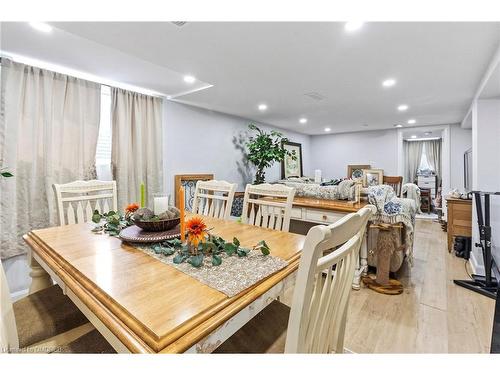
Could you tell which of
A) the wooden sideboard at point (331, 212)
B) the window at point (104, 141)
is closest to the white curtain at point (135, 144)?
the window at point (104, 141)

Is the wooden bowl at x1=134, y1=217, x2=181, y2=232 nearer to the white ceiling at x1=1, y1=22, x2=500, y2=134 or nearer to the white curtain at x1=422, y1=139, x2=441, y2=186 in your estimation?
the white ceiling at x1=1, y1=22, x2=500, y2=134

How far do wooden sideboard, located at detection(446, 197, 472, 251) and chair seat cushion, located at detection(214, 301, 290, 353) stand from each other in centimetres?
355

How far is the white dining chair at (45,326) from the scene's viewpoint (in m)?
0.83

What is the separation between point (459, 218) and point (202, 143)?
3.84 meters

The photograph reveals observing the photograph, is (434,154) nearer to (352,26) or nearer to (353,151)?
(353,151)

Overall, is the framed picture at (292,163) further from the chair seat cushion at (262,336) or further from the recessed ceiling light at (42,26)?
the chair seat cushion at (262,336)

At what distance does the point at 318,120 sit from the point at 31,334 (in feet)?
15.6

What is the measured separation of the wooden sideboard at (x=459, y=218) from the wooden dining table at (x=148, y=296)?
3.41 metres

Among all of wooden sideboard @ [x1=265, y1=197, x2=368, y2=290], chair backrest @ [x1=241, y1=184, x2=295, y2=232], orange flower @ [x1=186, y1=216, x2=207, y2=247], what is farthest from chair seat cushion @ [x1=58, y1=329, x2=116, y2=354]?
wooden sideboard @ [x1=265, y1=197, x2=368, y2=290]

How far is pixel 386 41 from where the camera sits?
1.76 meters

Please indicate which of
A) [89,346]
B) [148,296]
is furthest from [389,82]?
[89,346]

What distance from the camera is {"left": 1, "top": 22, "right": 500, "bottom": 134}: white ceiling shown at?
164cm
